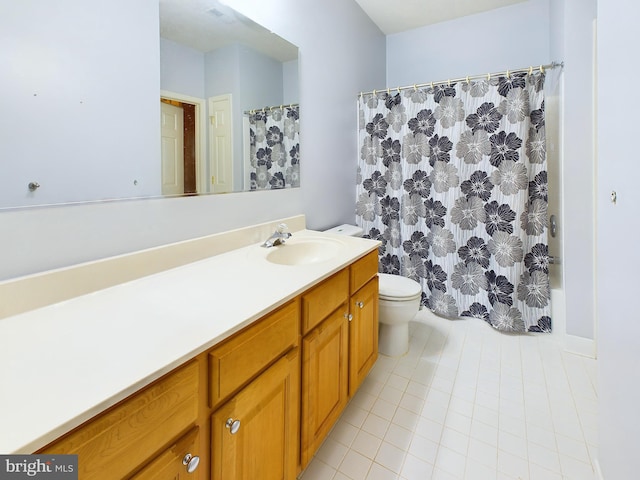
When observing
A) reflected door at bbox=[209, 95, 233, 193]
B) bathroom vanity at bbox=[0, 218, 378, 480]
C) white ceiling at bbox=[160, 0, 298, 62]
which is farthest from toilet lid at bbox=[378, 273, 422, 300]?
white ceiling at bbox=[160, 0, 298, 62]

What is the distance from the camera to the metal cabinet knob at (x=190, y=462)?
2.28 feet

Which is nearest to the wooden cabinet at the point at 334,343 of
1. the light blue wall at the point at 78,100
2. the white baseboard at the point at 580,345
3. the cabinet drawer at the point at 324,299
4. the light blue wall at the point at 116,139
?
the cabinet drawer at the point at 324,299

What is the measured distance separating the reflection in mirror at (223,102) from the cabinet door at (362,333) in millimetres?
781

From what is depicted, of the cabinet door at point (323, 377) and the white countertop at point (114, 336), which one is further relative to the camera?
the cabinet door at point (323, 377)

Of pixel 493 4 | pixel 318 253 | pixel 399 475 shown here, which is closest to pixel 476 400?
pixel 399 475

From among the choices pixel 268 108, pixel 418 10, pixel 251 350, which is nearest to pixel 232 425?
pixel 251 350

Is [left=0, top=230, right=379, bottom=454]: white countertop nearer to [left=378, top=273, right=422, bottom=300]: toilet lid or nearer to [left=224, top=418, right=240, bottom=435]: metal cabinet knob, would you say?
[left=224, top=418, right=240, bottom=435]: metal cabinet knob

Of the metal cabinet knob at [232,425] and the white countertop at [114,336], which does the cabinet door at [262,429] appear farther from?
the white countertop at [114,336]

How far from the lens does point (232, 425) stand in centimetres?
81

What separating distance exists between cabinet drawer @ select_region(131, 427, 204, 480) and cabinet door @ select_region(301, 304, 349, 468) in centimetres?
46

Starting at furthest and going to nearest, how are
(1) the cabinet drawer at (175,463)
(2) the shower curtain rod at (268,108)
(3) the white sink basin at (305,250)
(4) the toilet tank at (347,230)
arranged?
(4) the toilet tank at (347,230) < (2) the shower curtain rod at (268,108) < (3) the white sink basin at (305,250) < (1) the cabinet drawer at (175,463)

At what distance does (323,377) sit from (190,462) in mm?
618

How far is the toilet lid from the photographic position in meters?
2.00

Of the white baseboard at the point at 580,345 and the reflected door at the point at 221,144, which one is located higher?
the reflected door at the point at 221,144
